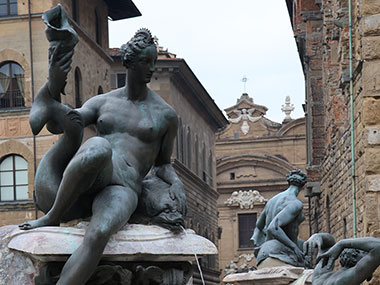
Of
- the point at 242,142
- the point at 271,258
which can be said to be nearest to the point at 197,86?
the point at 242,142

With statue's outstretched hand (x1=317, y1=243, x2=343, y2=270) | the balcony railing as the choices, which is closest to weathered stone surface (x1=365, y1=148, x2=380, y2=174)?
statue's outstretched hand (x1=317, y1=243, x2=343, y2=270)

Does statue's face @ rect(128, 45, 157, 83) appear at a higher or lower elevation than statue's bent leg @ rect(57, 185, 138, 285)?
higher

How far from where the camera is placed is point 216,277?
5628 cm

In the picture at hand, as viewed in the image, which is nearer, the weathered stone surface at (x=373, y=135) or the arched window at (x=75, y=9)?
the weathered stone surface at (x=373, y=135)

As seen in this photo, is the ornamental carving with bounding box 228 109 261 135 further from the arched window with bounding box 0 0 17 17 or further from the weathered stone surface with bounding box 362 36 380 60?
the weathered stone surface with bounding box 362 36 380 60

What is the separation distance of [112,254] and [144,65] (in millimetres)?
1134

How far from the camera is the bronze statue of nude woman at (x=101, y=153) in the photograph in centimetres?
500

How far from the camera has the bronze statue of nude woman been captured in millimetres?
4996

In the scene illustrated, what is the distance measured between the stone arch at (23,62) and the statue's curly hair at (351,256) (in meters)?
26.1

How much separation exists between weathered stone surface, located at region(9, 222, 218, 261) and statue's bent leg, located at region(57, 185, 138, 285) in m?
0.09

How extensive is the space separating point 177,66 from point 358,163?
1054 inches

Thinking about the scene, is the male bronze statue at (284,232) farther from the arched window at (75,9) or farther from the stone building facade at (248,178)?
the stone building facade at (248,178)

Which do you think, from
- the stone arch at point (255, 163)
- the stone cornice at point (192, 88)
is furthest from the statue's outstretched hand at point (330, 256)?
the stone arch at point (255, 163)

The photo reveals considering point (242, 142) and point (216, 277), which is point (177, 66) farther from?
point (242, 142)
